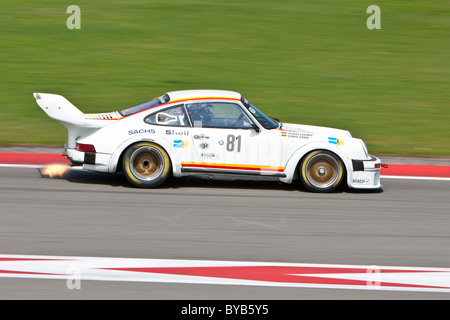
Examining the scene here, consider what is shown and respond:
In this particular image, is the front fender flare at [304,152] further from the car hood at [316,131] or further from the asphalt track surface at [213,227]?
the asphalt track surface at [213,227]

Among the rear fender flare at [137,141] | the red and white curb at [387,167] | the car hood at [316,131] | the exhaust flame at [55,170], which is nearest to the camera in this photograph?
the rear fender flare at [137,141]

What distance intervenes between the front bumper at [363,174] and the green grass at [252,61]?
2715 millimetres

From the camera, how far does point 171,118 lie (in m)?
8.94

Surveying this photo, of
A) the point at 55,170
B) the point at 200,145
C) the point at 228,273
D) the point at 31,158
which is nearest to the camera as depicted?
the point at 228,273

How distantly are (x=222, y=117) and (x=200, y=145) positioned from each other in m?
0.50

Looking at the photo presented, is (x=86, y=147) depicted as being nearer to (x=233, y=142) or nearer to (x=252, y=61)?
(x=233, y=142)

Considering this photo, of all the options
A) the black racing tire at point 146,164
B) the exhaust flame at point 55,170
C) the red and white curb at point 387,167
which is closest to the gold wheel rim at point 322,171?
the red and white curb at point 387,167

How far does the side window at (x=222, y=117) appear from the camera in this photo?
29.3 ft

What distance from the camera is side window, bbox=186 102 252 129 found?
29.3 feet

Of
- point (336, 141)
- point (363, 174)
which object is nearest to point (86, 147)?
point (336, 141)

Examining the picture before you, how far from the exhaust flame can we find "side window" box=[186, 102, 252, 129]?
2324 millimetres

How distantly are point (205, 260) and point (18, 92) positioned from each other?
936cm

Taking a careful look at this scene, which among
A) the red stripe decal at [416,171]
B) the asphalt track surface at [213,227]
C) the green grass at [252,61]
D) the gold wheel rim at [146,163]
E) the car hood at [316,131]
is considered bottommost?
the asphalt track surface at [213,227]

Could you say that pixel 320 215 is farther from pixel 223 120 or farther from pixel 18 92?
pixel 18 92
